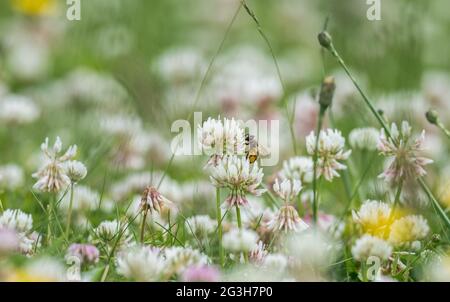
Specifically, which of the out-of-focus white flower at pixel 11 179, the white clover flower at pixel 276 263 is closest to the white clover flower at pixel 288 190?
the white clover flower at pixel 276 263

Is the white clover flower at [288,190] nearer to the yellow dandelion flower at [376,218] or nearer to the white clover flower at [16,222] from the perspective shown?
the yellow dandelion flower at [376,218]

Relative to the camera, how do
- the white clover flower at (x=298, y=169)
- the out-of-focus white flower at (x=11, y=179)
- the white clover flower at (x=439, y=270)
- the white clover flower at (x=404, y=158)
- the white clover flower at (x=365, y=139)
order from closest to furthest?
the white clover flower at (x=439, y=270)
the white clover flower at (x=404, y=158)
the white clover flower at (x=298, y=169)
the white clover flower at (x=365, y=139)
the out-of-focus white flower at (x=11, y=179)

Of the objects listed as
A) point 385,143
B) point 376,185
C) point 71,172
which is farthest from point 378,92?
point 71,172

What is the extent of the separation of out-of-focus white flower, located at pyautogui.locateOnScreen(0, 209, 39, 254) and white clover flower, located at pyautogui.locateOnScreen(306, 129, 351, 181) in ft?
1.69

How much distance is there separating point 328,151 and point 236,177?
24 cm

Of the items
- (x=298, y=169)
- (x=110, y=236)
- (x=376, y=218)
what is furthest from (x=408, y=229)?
(x=110, y=236)

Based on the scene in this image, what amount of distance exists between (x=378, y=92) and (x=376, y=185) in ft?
4.45

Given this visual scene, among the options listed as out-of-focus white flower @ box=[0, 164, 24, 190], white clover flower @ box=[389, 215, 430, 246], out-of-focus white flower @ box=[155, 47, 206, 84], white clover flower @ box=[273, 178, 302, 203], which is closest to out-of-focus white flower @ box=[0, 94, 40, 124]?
out-of-focus white flower @ box=[0, 164, 24, 190]

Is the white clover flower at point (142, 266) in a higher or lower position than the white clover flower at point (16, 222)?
lower

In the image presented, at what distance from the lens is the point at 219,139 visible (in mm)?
1537

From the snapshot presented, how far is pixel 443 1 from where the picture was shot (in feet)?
14.3

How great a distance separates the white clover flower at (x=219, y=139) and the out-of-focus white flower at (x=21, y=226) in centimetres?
33

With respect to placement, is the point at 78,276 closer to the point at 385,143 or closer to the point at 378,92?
the point at 385,143

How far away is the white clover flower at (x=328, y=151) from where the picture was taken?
165 centimetres
